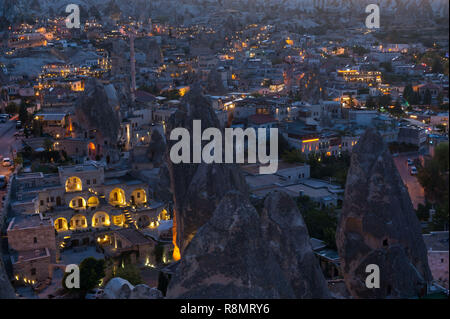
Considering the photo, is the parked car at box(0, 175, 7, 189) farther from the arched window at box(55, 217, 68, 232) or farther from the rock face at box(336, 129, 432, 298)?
the rock face at box(336, 129, 432, 298)

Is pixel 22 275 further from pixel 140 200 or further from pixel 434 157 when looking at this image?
pixel 434 157

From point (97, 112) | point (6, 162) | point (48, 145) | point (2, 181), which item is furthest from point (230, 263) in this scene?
point (48, 145)

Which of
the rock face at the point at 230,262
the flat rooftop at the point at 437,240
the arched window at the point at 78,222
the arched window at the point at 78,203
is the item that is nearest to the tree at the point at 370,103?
the arched window at the point at 78,203

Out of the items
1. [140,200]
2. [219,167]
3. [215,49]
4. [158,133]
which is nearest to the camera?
[219,167]

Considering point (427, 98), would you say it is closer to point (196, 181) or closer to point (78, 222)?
point (78, 222)

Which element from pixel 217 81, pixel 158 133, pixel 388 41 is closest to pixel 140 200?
pixel 158 133
